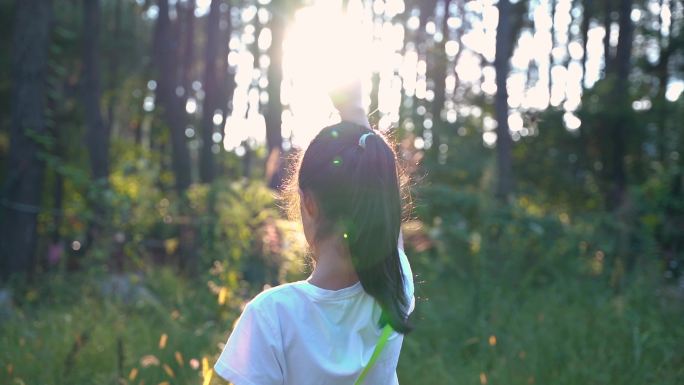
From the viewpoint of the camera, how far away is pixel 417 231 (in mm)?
9609

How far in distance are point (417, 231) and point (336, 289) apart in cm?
770

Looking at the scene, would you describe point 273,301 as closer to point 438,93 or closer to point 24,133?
point 24,133

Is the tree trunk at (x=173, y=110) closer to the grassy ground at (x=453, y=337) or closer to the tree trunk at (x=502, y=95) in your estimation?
the tree trunk at (x=502, y=95)

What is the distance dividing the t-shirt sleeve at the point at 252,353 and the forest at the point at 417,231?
518 millimetres

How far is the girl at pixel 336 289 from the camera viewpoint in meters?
1.88

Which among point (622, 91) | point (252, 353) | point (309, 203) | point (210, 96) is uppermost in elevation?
point (622, 91)

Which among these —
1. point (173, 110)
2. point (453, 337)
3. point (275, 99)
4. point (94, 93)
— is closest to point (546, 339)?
point (453, 337)

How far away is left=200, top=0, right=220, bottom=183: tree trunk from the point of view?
16594mm

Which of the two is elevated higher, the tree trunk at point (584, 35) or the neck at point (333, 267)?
the tree trunk at point (584, 35)

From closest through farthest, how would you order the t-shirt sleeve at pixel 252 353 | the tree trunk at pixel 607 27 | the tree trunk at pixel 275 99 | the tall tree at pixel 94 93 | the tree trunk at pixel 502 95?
the t-shirt sleeve at pixel 252 353
the tree trunk at pixel 502 95
the tree trunk at pixel 275 99
the tall tree at pixel 94 93
the tree trunk at pixel 607 27

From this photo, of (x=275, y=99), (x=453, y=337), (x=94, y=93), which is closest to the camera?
(x=453, y=337)

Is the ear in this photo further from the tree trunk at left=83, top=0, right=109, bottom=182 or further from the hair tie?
the tree trunk at left=83, top=0, right=109, bottom=182

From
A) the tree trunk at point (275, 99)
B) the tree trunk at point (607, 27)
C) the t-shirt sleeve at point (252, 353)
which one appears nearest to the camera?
Answer: the t-shirt sleeve at point (252, 353)

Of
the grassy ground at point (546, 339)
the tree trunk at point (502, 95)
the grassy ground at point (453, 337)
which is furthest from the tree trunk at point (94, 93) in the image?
the grassy ground at point (546, 339)
